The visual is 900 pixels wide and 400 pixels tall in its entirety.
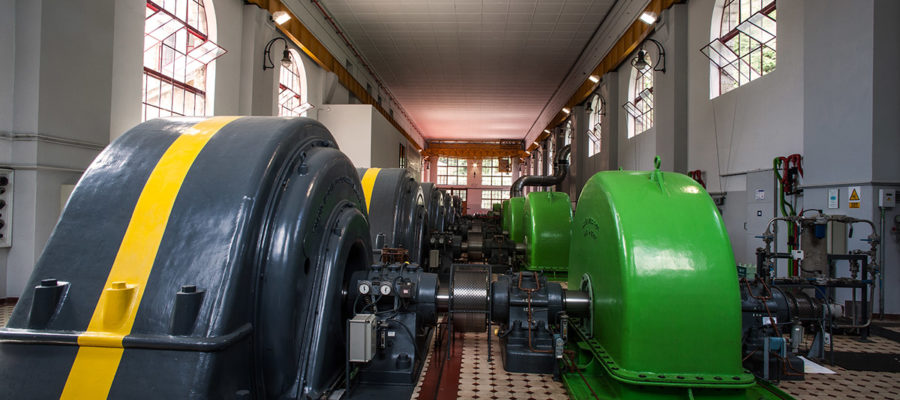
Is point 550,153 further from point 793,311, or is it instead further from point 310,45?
point 793,311

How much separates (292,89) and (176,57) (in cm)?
372

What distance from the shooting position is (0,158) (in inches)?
167

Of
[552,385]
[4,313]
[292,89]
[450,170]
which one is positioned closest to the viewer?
[552,385]

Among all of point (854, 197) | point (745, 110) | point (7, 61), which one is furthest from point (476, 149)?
point (7, 61)

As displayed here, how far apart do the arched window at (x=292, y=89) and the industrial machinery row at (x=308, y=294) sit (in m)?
7.67

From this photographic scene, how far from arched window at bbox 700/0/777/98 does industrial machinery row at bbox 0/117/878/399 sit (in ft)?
13.3

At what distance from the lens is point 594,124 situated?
14.0m

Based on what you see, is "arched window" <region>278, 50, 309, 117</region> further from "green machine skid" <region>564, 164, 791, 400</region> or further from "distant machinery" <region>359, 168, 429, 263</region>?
"green machine skid" <region>564, 164, 791, 400</region>

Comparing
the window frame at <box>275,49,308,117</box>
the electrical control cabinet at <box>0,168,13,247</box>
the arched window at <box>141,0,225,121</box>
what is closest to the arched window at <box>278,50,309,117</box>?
the window frame at <box>275,49,308,117</box>

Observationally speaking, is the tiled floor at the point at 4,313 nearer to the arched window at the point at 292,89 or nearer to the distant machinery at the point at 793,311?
the distant machinery at the point at 793,311

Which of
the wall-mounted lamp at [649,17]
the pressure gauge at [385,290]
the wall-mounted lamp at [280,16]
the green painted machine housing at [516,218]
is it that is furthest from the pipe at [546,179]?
the pressure gauge at [385,290]

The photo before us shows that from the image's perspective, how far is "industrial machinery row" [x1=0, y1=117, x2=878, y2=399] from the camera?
3.70ft

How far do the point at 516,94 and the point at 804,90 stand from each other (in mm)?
12922

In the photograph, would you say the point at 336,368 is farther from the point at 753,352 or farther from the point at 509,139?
the point at 509,139
